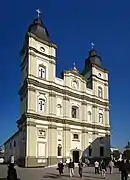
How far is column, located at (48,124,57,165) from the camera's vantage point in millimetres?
44938

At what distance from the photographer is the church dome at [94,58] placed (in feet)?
199

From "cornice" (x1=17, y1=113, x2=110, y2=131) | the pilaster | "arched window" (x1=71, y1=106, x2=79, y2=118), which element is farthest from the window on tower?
"arched window" (x1=71, y1=106, x2=79, y2=118)

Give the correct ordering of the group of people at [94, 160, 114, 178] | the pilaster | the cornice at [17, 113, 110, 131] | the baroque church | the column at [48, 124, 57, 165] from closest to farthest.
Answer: the group of people at [94, 160, 114, 178] → the pilaster → the cornice at [17, 113, 110, 131] → the baroque church → the column at [48, 124, 57, 165]

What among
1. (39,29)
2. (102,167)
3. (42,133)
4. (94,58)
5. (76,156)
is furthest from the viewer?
(94,58)

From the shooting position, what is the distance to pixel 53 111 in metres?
47.5

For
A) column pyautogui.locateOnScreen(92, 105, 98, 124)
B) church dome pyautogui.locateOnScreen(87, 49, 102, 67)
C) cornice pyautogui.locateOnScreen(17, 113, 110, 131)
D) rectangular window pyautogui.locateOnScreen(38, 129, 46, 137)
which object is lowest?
rectangular window pyautogui.locateOnScreen(38, 129, 46, 137)

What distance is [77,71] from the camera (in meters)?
54.8

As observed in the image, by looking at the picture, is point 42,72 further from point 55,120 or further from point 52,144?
point 52,144

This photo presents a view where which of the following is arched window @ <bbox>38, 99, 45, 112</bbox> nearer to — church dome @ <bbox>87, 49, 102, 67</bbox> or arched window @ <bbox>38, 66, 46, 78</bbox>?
arched window @ <bbox>38, 66, 46, 78</bbox>

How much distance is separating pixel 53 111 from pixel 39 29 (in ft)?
49.0

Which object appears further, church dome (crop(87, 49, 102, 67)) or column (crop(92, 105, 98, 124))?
church dome (crop(87, 49, 102, 67))

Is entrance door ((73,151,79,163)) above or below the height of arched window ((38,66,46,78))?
below

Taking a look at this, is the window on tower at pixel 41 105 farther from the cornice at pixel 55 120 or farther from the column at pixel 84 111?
the column at pixel 84 111

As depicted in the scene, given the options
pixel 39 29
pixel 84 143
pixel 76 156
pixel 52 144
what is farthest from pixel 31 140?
pixel 39 29
